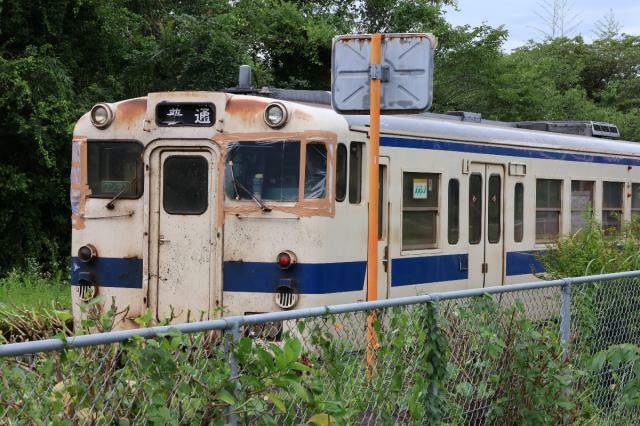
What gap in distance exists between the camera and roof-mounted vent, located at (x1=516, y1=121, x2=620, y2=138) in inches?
582

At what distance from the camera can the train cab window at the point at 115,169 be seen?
998cm

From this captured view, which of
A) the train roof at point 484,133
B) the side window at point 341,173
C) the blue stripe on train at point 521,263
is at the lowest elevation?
the blue stripe on train at point 521,263

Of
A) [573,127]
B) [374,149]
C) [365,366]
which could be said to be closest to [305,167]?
[374,149]

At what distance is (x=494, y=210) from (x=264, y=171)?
153 inches

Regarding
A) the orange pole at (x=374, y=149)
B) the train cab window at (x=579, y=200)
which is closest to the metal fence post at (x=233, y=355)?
the orange pole at (x=374, y=149)

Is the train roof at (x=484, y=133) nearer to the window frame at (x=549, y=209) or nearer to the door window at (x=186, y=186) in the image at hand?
the window frame at (x=549, y=209)

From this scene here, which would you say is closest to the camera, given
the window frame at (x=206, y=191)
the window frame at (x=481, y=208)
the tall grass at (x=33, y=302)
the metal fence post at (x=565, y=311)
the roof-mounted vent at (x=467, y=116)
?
the metal fence post at (x=565, y=311)

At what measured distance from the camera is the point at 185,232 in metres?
9.77

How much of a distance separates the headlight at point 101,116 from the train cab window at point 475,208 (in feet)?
14.0

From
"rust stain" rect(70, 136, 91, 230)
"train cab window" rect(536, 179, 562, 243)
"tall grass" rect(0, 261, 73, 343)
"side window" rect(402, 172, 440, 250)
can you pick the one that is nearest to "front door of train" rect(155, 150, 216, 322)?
"rust stain" rect(70, 136, 91, 230)

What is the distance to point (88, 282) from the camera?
10.0 m

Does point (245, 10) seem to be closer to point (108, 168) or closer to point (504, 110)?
point (504, 110)

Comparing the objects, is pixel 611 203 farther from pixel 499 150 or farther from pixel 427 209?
pixel 427 209

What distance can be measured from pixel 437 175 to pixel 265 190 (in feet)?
8.13
